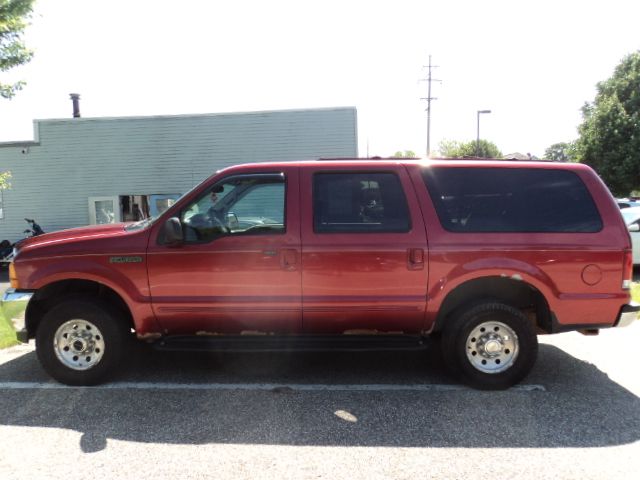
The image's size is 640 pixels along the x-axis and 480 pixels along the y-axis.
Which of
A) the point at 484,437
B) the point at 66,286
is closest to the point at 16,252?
the point at 66,286

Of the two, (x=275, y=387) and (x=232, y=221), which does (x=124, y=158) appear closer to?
(x=232, y=221)

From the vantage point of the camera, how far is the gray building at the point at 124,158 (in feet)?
49.3

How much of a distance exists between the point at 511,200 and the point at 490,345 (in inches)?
48.7

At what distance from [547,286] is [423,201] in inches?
48.5

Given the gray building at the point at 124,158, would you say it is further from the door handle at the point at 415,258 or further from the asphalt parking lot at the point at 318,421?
the door handle at the point at 415,258

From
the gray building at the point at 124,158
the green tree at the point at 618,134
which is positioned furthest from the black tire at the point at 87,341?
the green tree at the point at 618,134

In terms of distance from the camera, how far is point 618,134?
2316 centimetres

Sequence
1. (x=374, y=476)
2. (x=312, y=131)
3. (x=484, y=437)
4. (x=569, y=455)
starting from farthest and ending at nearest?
(x=312, y=131), (x=484, y=437), (x=569, y=455), (x=374, y=476)

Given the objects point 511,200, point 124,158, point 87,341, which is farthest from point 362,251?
point 124,158

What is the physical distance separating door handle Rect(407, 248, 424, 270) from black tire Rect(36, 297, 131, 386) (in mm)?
2508

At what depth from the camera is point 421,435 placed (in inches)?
133

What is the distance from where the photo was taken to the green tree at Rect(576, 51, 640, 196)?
75.5 feet

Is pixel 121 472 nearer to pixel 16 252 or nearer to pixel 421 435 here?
pixel 421 435

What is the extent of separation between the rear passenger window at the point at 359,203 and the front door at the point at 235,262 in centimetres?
23
